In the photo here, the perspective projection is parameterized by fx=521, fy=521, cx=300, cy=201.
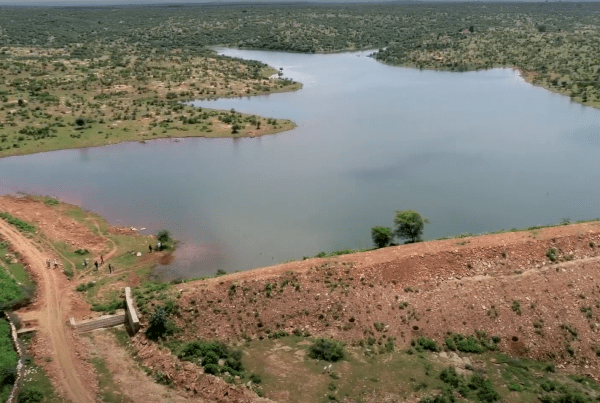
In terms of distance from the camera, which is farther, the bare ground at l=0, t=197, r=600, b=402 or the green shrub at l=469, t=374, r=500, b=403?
the bare ground at l=0, t=197, r=600, b=402

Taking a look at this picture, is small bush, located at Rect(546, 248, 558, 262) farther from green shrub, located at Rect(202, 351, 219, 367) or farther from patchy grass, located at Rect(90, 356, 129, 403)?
patchy grass, located at Rect(90, 356, 129, 403)

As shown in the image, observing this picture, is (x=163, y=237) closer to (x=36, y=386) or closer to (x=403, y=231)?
(x=36, y=386)

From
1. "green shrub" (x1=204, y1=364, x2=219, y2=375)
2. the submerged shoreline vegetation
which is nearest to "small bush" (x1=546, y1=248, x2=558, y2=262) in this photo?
"green shrub" (x1=204, y1=364, x2=219, y2=375)

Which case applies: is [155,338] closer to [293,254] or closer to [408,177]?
[293,254]

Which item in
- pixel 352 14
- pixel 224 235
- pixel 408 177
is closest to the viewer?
pixel 224 235

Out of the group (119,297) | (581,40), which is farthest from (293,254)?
(581,40)

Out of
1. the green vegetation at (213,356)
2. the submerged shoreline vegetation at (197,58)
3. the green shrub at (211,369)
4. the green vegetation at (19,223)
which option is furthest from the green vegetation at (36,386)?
the submerged shoreline vegetation at (197,58)
